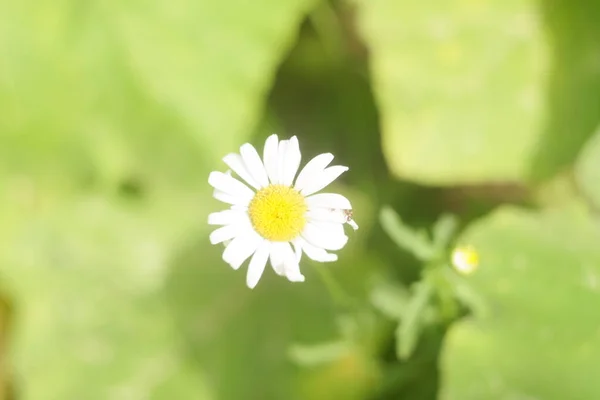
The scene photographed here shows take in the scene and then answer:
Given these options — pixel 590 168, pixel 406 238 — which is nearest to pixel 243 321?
pixel 406 238

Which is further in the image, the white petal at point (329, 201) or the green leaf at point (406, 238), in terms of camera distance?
the green leaf at point (406, 238)

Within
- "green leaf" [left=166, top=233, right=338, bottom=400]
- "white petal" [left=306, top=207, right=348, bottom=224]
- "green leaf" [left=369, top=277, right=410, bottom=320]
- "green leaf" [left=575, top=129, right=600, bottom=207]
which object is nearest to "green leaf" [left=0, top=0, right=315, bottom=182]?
"green leaf" [left=166, top=233, right=338, bottom=400]

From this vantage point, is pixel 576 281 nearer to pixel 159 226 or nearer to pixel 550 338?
pixel 550 338

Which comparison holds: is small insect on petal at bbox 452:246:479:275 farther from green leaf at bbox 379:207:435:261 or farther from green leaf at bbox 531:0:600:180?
green leaf at bbox 531:0:600:180

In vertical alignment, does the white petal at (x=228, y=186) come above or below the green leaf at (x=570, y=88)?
below

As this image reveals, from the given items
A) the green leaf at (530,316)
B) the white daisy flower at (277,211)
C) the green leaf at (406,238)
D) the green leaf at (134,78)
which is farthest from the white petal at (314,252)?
the green leaf at (134,78)

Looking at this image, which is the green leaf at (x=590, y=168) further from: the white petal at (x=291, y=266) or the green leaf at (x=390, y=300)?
the white petal at (x=291, y=266)

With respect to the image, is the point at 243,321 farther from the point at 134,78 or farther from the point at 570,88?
the point at 570,88

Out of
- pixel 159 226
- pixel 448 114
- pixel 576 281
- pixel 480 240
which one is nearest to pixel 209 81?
pixel 159 226
